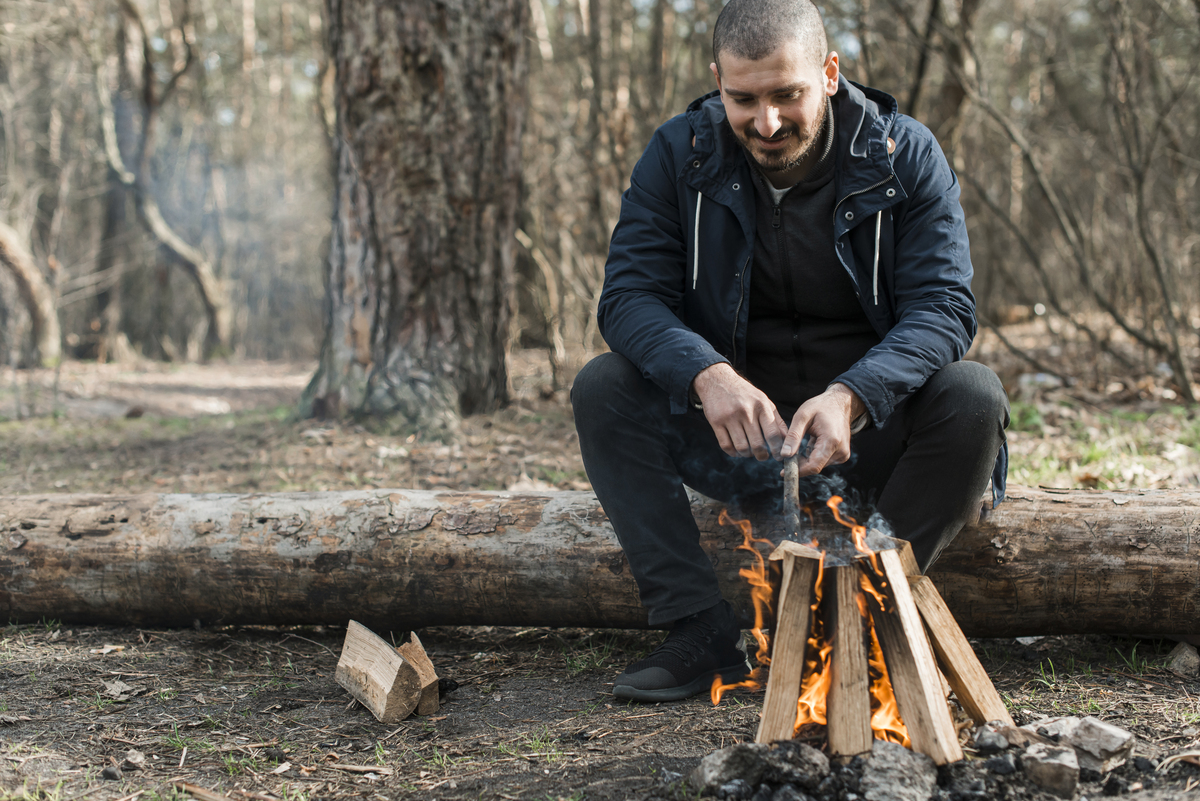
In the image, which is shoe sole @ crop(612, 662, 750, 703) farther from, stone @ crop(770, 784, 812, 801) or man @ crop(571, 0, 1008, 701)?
stone @ crop(770, 784, 812, 801)

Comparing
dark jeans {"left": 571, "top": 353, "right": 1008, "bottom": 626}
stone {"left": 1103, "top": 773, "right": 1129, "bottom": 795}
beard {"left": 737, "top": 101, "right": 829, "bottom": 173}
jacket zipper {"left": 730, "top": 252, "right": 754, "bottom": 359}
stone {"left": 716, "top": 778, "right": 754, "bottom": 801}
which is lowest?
stone {"left": 716, "top": 778, "right": 754, "bottom": 801}

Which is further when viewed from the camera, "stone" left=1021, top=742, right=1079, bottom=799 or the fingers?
the fingers

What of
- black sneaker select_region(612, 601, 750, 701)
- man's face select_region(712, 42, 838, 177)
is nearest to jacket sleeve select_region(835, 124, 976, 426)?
man's face select_region(712, 42, 838, 177)

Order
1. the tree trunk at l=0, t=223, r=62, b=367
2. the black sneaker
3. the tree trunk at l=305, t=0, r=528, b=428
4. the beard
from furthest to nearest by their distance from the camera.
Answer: the tree trunk at l=0, t=223, r=62, b=367 < the tree trunk at l=305, t=0, r=528, b=428 < the beard < the black sneaker

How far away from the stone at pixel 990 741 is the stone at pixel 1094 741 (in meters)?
0.10

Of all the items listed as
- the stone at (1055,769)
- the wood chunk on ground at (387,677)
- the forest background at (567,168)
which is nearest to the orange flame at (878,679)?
the stone at (1055,769)

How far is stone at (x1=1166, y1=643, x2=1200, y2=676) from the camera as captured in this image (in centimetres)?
244

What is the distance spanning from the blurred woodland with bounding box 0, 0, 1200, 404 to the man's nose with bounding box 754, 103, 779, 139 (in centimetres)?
287

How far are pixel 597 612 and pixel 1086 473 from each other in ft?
8.25

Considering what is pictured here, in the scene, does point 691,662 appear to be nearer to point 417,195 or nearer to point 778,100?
point 778,100

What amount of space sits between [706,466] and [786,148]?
98 centimetres

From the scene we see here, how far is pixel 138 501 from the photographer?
304cm

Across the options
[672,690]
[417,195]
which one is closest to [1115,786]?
[672,690]

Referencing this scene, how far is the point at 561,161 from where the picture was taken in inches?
368
